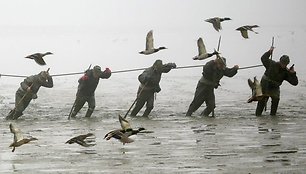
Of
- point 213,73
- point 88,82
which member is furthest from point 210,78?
point 88,82

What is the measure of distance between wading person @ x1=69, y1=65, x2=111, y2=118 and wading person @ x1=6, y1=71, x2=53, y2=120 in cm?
78

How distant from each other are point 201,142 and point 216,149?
0.89 meters

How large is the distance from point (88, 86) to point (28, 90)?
1471 mm

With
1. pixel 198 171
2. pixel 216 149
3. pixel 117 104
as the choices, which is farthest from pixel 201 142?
pixel 117 104

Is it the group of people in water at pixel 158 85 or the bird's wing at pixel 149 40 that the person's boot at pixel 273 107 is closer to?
Answer: the group of people in water at pixel 158 85

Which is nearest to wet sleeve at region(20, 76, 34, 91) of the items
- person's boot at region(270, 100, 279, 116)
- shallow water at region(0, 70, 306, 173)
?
shallow water at region(0, 70, 306, 173)

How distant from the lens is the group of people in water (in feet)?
56.4

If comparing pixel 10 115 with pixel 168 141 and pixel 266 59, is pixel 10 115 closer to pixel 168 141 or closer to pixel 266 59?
pixel 168 141

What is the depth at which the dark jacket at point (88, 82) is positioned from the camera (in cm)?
1791

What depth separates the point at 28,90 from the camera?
17.8 m

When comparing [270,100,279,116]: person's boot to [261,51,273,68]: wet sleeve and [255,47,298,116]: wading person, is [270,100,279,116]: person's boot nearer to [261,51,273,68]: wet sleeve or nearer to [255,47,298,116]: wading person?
[255,47,298,116]: wading person

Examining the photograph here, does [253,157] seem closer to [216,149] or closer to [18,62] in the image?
[216,149]

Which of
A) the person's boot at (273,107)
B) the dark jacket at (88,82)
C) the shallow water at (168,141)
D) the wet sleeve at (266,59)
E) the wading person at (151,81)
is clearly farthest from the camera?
the dark jacket at (88,82)

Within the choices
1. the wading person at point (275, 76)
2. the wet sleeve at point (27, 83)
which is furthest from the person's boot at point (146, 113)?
the wet sleeve at point (27, 83)
